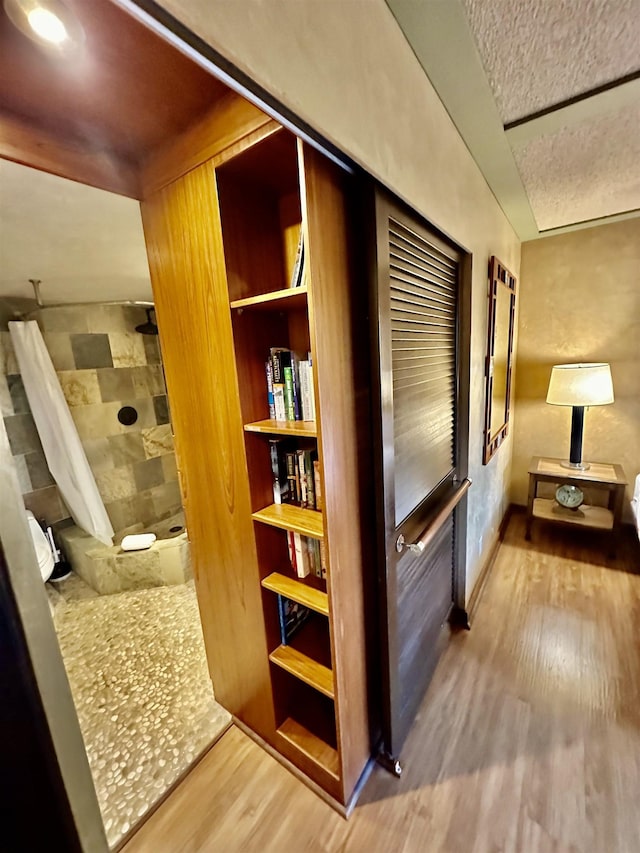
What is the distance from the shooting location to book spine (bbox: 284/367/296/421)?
107 cm

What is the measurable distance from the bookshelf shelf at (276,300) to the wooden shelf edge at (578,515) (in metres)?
2.60

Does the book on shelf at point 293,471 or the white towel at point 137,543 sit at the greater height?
the book on shelf at point 293,471

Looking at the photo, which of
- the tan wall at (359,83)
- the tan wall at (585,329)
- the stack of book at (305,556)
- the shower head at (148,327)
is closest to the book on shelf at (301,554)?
the stack of book at (305,556)

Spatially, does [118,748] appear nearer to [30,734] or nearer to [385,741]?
[385,741]

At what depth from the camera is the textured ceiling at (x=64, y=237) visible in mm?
1175

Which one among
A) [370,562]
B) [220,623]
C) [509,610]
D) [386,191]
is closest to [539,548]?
[509,610]

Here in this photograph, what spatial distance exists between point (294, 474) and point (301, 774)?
1.13m

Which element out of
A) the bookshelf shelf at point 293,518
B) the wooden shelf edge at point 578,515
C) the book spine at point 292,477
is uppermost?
the book spine at point 292,477

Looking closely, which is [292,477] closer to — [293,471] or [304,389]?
[293,471]

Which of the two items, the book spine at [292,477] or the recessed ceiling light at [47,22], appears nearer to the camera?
the recessed ceiling light at [47,22]

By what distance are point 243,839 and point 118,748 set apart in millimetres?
666

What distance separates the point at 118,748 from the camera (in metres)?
1.41

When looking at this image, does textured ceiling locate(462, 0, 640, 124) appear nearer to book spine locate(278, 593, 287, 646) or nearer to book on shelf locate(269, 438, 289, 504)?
book on shelf locate(269, 438, 289, 504)

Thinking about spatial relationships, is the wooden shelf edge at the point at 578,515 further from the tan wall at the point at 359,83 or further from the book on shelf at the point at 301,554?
the book on shelf at the point at 301,554
